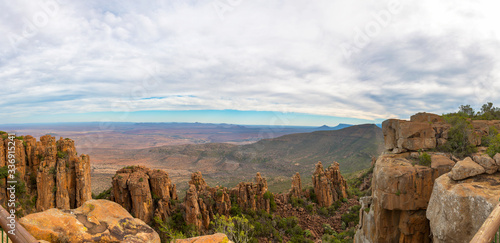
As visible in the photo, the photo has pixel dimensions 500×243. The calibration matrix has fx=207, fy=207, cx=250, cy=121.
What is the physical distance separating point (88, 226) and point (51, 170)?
32.2 m

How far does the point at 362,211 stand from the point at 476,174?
44.0 ft

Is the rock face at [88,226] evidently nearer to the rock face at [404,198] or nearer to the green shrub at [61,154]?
the rock face at [404,198]

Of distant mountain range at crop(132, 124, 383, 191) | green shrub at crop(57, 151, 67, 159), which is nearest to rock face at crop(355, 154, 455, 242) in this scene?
green shrub at crop(57, 151, 67, 159)

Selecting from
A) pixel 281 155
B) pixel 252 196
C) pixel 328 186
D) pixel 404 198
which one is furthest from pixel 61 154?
pixel 281 155

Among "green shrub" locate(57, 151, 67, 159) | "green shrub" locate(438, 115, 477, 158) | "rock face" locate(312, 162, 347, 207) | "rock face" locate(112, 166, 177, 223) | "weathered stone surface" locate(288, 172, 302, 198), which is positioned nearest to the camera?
"green shrub" locate(438, 115, 477, 158)

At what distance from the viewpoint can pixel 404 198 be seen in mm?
17828

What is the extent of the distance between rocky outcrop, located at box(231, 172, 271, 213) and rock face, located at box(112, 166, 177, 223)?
14913 mm

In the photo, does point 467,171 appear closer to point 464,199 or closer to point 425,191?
point 464,199

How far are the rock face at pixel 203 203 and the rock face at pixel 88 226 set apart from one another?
1095 inches

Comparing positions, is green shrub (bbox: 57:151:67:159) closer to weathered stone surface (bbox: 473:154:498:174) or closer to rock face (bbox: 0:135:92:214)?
rock face (bbox: 0:135:92:214)

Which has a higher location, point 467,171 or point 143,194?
point 467,171

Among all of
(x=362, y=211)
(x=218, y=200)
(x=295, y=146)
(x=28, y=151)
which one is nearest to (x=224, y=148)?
(x=295, y=146)

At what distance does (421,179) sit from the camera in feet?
58.2

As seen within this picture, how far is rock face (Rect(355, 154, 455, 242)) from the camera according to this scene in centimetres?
1770
